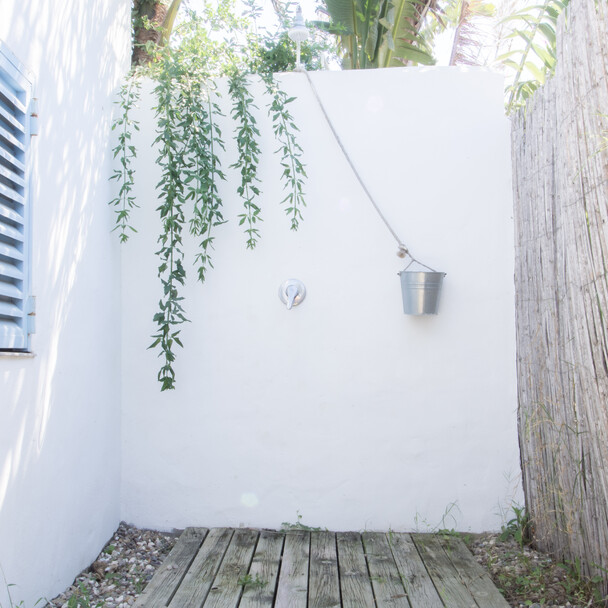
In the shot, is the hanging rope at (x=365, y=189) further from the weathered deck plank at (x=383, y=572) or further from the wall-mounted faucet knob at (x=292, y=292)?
the weathered deck plank at (x=383, y=572)

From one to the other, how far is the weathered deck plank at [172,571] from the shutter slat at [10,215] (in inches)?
65.0

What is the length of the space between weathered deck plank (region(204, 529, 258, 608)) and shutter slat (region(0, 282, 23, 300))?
1.48 meters

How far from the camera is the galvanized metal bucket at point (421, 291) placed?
10.7 feet

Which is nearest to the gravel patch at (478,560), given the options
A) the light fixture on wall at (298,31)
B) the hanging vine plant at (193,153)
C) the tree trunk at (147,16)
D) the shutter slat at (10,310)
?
the hanging vine plant at (193,153)

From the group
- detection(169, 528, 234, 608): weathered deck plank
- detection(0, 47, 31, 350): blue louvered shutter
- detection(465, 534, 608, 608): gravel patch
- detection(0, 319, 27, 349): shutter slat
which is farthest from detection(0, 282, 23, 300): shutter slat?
detection(465, 534, 608, 608): gravel patch

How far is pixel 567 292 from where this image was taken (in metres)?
2.73

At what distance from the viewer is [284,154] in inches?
138

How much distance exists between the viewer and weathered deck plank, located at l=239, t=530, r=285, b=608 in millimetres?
2590

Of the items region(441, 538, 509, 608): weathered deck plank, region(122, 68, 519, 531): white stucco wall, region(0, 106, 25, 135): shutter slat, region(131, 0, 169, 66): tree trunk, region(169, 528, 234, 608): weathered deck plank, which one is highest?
region(131, 0, 169, 66): tree trunk

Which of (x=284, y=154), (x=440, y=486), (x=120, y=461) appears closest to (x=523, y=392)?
(x=440, y=486)

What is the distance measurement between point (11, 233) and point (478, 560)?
2.67 m

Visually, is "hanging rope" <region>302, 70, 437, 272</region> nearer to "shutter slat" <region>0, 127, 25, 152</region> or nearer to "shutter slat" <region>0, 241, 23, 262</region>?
"shutter slat" <region>0, 127, 25, 152</region>

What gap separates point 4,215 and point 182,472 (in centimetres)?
184

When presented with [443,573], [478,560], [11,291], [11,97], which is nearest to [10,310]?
[11,291]
